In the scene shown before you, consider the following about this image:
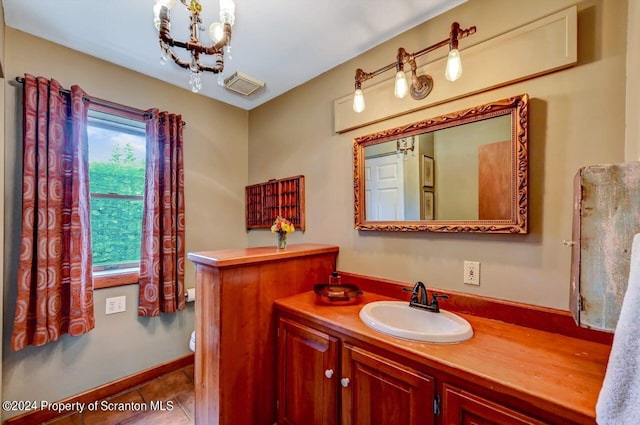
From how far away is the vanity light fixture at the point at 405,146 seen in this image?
165 cm

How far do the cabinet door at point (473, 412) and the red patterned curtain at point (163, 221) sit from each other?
2.08 metres

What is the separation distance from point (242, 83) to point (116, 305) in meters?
2.03

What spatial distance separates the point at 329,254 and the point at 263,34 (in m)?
1.56

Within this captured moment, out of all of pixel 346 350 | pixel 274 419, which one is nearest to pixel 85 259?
pixel 274 419

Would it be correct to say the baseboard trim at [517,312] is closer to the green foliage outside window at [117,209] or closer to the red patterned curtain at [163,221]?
the red patterned curtain at [163,221]

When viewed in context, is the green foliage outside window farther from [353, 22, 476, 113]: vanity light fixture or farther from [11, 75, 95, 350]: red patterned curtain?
[353, 22, 476, 113]: vanity light fixture

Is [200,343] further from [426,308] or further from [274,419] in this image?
[426,308]

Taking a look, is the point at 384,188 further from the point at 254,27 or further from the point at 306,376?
the point at 254,27

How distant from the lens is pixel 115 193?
85.1 inches

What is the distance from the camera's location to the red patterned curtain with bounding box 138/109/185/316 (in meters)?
2.13

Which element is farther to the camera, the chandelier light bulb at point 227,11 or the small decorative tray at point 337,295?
the small decorative tray at point 337,295

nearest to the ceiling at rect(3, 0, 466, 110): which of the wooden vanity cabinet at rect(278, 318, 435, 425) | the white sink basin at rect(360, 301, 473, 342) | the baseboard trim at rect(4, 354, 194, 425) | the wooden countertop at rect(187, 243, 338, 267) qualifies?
the wooden countertop at rect(187, 243, 338, 267)

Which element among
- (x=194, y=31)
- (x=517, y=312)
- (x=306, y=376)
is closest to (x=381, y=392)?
(x=306, y=376)

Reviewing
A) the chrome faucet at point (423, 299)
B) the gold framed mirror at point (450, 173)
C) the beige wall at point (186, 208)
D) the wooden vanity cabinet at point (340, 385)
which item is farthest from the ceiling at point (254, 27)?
the wooden vanity cabinet at point (340, 385)
